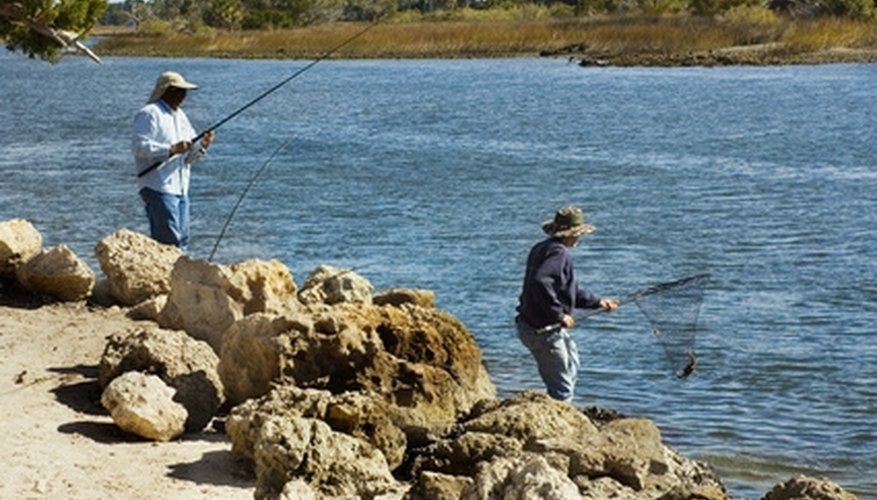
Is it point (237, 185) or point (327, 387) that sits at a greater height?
point (327, 387)

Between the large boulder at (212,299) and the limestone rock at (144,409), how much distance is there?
1.81 m

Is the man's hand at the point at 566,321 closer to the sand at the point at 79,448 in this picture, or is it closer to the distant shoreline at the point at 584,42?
the sand at the point at 79,448

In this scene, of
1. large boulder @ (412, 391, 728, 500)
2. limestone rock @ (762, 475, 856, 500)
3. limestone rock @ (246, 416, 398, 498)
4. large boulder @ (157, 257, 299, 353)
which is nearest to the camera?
limestone rock @ (762, 475, 856, 500)

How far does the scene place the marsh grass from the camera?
228 ft

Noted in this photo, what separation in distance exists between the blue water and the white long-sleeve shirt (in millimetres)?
2831

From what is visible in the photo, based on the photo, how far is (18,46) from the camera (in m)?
15.9

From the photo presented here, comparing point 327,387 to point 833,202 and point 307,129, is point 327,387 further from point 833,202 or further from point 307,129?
point 307,129

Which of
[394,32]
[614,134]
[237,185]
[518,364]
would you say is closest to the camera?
[518,364]

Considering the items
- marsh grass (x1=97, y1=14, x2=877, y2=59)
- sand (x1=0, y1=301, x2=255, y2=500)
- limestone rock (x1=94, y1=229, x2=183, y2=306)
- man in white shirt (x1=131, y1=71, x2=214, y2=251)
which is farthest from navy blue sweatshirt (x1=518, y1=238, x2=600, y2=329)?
marsh grass (x1=97, y1=14, x2=877, y2=59)

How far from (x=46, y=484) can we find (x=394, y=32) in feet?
260

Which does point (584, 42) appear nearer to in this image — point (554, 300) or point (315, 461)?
point (554, 300)

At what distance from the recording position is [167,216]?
12.3 meters

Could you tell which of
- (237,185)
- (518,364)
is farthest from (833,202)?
(518,364)

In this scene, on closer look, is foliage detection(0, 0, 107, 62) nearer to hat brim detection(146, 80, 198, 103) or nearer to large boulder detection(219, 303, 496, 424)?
hat brim detection(146, 80, 198, 103)
